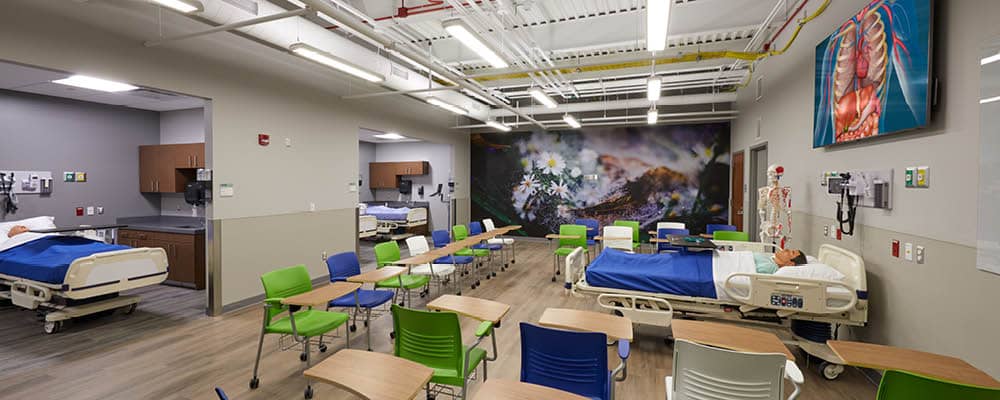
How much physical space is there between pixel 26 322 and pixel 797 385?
7.18 m

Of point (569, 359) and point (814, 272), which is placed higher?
point (814, 272)

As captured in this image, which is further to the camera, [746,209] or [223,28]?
[746,209]

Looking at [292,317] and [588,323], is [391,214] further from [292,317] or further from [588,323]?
[588,323]

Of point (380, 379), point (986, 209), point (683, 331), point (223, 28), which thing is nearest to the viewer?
point (380, 379)

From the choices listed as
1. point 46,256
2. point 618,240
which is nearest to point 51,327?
point 46,256

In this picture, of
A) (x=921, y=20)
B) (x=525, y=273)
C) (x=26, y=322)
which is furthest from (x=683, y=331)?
(x=26, y=322)

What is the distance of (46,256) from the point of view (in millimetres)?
4398

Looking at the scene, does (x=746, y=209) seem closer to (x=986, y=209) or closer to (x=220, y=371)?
(x=986, y=209)

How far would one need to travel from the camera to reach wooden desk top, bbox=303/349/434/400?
1.72 metres

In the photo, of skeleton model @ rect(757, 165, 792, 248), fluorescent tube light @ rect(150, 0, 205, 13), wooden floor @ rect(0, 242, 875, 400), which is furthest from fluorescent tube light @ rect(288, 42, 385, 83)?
skeleton model @ rect(757, 165, 792, 248)

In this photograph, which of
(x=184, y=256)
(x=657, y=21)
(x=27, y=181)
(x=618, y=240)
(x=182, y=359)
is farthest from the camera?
(x=618, y=240)

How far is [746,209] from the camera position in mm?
7102

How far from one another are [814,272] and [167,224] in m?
8.61

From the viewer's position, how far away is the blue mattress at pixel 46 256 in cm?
406
